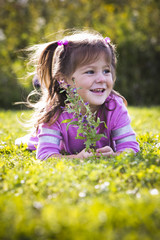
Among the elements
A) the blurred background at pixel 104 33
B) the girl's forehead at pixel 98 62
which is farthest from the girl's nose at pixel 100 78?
the blurred background at pixel 104 33

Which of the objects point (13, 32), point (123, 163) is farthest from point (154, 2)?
point (123, 163)

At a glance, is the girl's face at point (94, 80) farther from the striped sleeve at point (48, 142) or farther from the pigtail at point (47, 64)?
the striped sleeve at point (48, 142)

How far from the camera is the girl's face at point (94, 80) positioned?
3461 millimetres

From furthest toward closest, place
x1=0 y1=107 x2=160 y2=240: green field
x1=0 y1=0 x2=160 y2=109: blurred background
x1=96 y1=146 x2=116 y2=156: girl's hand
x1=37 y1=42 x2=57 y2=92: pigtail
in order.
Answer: x1=0 y1=0 x2=160 y2=109: blurred background, x1=37 y1=42 x2=57 y2=92: pigtail, x1=96 y1=146 x2=116 y2=156: girl's hand, x1=0 y1=107 x2=160 y2=240: green field

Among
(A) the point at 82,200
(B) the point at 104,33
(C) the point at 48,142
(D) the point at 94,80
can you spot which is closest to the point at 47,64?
(D) the point at 94,80

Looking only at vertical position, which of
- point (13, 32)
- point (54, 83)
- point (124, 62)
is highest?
point (13, 32)

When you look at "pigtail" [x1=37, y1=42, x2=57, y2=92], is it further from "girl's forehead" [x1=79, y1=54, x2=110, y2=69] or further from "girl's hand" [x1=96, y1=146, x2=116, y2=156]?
"girl's hand" [x1=96, y1=146, x2=116, y2=156]

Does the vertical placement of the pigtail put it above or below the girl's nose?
above

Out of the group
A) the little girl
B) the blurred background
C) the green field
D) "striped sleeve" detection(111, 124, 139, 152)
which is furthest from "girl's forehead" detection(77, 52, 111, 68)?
the blurred background

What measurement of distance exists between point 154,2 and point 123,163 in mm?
13534

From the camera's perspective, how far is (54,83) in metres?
3.87

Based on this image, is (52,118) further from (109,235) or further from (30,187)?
(109,235)

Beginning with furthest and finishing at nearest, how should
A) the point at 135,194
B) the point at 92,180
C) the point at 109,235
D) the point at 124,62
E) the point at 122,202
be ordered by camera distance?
the point at 124,62 < the point at 92,180 < the point at 135,194 < the point at 122,202 < the point at 109,235

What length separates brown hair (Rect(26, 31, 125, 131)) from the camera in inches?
140
